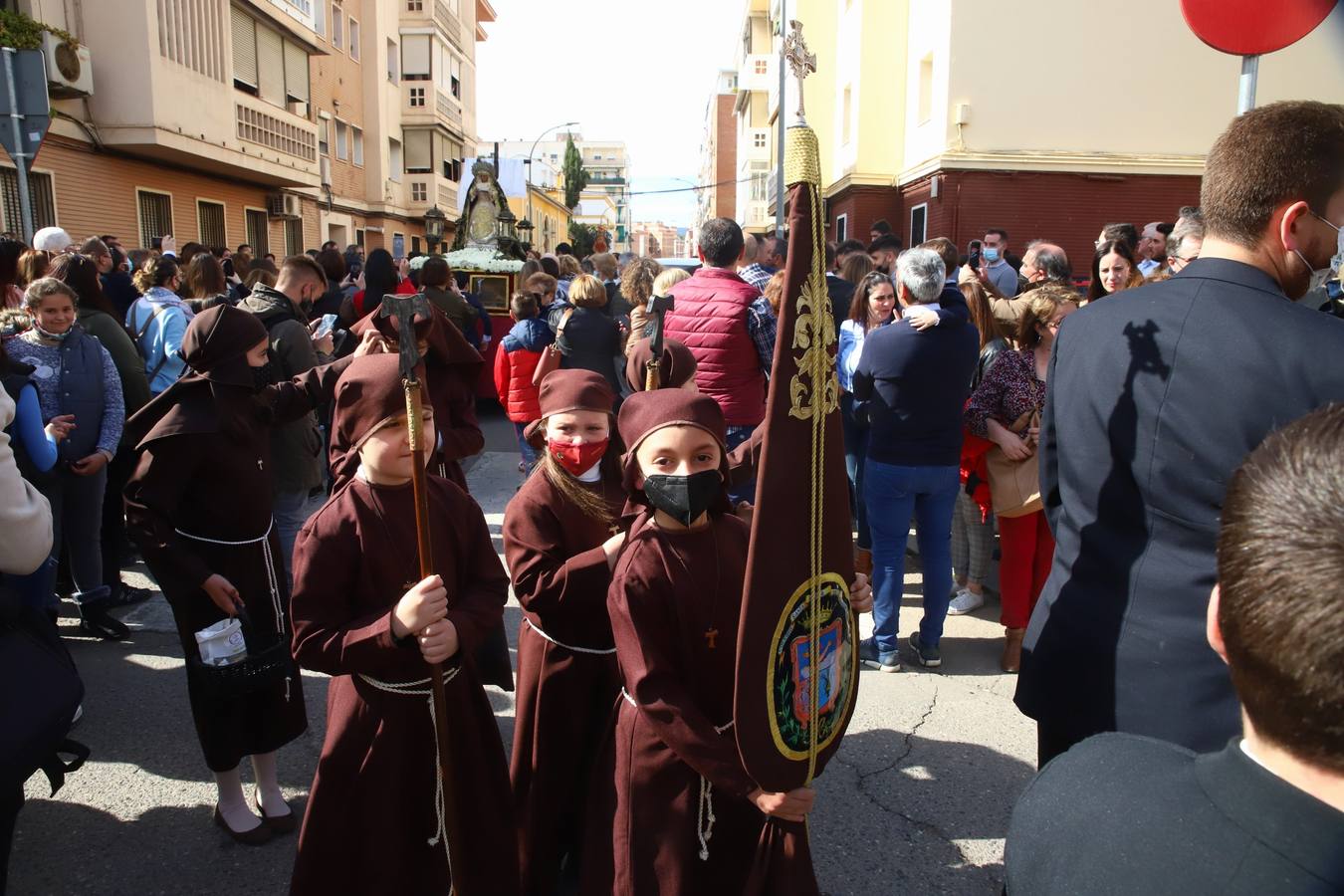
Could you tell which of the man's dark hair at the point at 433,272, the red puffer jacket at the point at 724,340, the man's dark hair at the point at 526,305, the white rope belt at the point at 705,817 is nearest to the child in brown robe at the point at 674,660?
the white rope belt at the point at 705,817

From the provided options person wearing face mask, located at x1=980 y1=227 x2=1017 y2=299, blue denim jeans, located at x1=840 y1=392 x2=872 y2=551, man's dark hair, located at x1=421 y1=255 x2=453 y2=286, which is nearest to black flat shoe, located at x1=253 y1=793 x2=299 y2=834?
blue denim jeans, located at x1=840 y1=392 x2=872 y2=551

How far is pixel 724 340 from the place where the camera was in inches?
203

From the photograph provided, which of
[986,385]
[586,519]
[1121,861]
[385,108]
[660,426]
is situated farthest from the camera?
[385,108]

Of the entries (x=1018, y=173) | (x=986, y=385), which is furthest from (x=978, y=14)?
(x=986, y=385)

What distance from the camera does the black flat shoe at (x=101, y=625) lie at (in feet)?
16.6

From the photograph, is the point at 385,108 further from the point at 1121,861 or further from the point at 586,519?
the point at 1121,861

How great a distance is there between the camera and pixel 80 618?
17.3 feet

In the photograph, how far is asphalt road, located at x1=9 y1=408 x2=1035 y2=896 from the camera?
3.19 meters

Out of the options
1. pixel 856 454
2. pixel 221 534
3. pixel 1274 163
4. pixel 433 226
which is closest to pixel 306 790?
pixel 221 534

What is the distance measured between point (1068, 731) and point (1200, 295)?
103 cm

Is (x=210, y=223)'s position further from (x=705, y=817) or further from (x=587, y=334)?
(x=705, y=817)

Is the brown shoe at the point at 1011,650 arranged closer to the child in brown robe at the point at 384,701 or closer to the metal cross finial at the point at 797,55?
the child in brown robe at the point at 384,701

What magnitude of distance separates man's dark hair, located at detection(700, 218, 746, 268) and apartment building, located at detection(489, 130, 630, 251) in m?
62.3

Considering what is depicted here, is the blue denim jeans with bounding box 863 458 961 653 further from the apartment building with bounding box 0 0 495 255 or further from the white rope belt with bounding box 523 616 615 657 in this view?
the apartment building with bounding box 0 0 495 255
